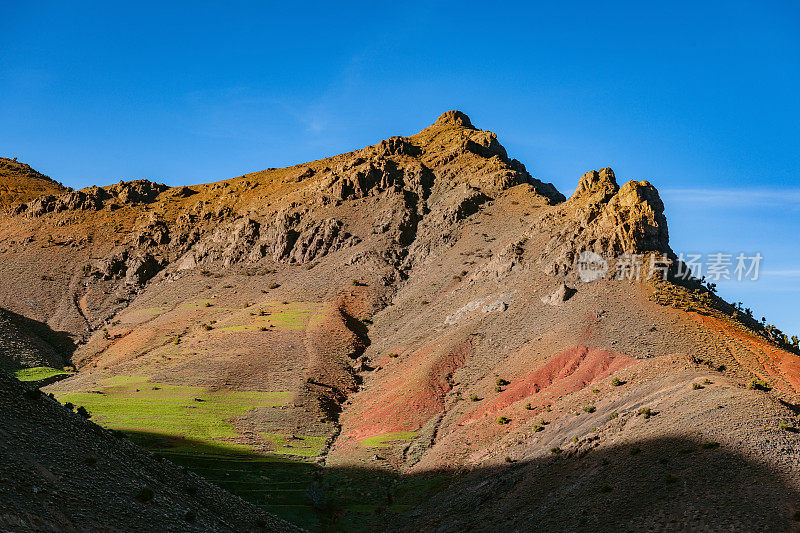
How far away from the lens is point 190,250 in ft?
465

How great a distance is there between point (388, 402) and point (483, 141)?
101 metres

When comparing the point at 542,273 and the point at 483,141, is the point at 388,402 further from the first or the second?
the point at 483,141

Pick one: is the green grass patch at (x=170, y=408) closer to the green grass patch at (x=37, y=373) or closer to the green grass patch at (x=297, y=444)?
the green grass patch at (x=297, y=444)

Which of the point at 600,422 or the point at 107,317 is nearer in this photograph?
the point at 600,422

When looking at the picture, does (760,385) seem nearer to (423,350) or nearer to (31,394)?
(423,350)

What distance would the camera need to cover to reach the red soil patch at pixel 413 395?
70.2 m

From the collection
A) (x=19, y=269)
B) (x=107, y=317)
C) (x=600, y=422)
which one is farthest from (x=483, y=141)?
(x=600, y=422)

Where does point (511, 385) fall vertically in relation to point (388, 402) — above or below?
above

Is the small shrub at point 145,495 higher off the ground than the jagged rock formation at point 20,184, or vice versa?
the jagged rock formation at point 20,184

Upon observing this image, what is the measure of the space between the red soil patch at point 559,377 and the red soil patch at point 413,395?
20.6 ft

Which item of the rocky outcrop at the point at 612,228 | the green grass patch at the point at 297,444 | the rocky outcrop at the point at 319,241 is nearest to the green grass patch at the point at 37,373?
the green grass patch at the point at 297,444

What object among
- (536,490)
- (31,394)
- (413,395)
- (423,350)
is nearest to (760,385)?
(536,490)

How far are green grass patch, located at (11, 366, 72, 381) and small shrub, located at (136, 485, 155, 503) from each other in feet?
226

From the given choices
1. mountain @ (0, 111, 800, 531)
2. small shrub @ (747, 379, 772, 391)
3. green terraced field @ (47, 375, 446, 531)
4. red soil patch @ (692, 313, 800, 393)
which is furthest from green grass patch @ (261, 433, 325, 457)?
red soil patch @ (692, 313, 800, 393)
